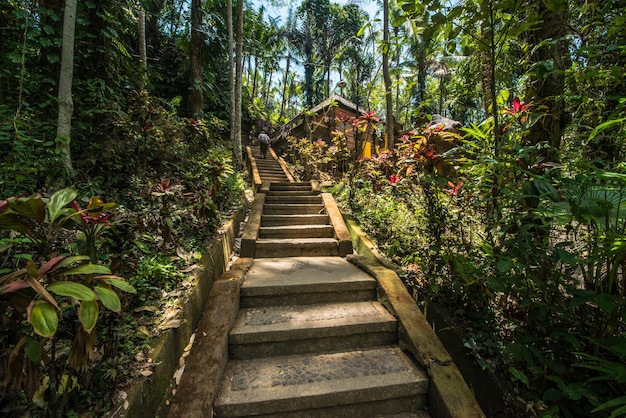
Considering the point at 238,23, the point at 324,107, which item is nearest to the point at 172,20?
the point at 238,23

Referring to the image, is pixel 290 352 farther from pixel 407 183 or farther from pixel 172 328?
pixel 407 183

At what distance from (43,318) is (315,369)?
165cm

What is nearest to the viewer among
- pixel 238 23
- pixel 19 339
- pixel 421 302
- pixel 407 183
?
pixel 19 339

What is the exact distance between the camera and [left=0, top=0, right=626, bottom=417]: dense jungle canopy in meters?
1.29

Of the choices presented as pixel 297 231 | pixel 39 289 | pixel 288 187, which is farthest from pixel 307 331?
pixel 288 187

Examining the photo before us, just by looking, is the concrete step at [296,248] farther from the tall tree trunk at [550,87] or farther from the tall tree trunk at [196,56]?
the tall tree trunk at [196,56]

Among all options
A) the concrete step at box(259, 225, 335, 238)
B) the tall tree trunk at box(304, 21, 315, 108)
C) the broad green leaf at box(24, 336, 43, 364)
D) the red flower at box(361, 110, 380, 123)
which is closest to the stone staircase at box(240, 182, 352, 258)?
the concrete step at box(259, 225, 335, 238)

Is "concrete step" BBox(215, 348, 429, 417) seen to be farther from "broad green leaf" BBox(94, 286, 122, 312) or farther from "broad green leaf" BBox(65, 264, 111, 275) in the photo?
"broad green leaf" BBox(65, 264, 111, 275)

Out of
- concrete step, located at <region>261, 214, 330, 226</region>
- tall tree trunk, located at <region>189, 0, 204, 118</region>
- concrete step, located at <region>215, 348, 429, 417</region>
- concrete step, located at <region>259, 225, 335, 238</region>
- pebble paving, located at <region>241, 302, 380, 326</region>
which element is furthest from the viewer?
tall tree trunk, located at <region>189, 0, 204, 118</region>

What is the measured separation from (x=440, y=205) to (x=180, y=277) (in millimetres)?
2520

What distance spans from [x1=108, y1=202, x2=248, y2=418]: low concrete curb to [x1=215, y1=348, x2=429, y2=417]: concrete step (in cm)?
37

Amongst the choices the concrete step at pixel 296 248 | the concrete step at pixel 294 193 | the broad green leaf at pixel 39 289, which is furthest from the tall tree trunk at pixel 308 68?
the broad green leaf at pixel 39 289

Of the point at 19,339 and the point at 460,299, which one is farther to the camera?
the point at 460,299

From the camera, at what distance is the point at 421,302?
2586 millimetres
